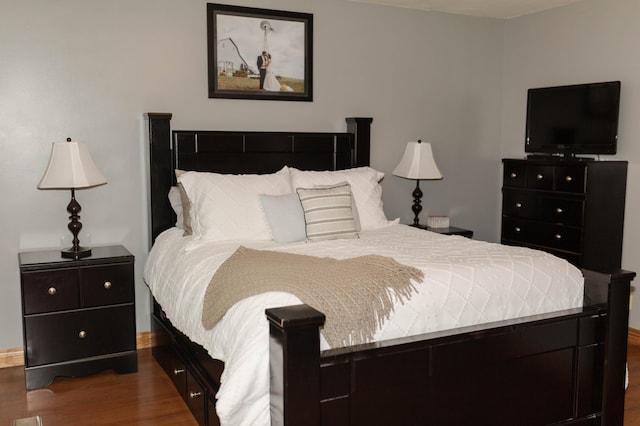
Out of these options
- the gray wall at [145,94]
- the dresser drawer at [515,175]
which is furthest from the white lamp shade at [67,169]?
the dresser drawer at [515,175]

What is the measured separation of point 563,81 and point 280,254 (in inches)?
116

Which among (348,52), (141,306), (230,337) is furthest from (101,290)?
A: (348,52)

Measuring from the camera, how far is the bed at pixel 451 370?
1.95 metres

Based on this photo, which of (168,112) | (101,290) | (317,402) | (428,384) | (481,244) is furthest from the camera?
(168,112)

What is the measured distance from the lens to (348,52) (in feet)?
14.7

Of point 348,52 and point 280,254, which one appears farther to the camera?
point 348,52

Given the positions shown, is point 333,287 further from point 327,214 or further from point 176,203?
point 176,203

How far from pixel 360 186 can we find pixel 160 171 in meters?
1.27

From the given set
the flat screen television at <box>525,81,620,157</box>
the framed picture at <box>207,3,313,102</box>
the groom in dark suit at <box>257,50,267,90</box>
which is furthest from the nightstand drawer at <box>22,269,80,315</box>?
the flat screen television at <box>525,81,620,157</box>

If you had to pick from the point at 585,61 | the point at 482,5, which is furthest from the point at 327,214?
the point at 585,61

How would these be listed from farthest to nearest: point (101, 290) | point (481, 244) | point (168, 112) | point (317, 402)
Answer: point (168, 112)
point (101, 290)
point (481, 244)
point (317, 402)

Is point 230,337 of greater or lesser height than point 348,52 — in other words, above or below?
below

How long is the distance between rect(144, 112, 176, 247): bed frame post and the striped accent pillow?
0.93 metres

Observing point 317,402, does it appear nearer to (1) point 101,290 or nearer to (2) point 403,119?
(1) point 101,290
